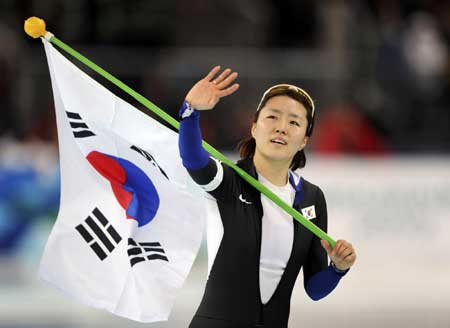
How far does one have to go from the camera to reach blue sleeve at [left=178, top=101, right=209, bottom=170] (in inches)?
156

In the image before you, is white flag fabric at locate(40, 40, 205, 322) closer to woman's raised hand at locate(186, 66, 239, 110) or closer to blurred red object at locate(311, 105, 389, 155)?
woman's raised hand at locate(186, 66, 239, 110)

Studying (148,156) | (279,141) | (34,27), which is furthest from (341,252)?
(34,27)

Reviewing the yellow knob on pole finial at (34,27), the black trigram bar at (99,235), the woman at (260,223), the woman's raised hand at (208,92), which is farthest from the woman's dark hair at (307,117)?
the yellow knob on pole finial at (34,27)

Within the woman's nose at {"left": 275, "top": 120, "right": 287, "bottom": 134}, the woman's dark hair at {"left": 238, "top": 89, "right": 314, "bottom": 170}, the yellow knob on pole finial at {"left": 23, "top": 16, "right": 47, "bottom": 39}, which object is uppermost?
the yellow knob on pole finial at {"left": 23, "top": 16, "right": 47, "bottom": 39}

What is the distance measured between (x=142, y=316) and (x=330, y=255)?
0.79 meters

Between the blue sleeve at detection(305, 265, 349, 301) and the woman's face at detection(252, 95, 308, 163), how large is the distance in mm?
467

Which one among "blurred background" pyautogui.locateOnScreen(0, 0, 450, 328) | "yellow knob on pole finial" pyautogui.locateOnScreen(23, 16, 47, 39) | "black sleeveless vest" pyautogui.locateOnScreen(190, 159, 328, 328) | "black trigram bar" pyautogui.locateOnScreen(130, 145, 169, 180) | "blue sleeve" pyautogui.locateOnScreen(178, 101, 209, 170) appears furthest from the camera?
"blurred background" pyautogui.locateOnScreen(0, 0, 450, 328)

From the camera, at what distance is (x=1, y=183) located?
10.7 m

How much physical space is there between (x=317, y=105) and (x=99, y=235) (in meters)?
6.75

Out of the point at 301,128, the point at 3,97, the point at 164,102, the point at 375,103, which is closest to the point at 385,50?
the point at 375,103

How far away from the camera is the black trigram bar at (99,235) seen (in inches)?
174

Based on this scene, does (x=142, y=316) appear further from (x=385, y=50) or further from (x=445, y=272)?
(x=385, y=50)

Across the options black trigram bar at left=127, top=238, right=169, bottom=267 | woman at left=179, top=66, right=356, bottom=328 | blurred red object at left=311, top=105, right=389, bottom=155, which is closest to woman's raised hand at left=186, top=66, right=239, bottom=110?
woman at left=179, top=66, right=356, bottom=328

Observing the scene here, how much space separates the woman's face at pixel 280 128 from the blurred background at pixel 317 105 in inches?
183
